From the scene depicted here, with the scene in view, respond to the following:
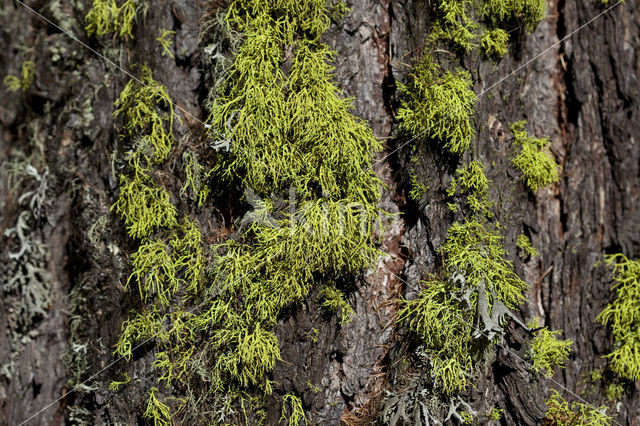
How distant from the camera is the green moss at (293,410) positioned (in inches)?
73.7

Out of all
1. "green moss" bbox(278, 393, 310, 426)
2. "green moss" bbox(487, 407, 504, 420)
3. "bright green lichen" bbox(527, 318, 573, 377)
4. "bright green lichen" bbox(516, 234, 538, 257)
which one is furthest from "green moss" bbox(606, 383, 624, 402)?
"green moss" bbox(278, 393, 310, 426)

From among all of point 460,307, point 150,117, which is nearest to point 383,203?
point 460,307

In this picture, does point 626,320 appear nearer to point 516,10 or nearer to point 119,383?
point 516,10

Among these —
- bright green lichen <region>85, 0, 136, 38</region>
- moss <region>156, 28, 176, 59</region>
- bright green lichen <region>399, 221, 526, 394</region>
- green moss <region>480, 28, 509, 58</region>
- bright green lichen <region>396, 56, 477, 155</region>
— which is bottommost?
bright green lichen <region>399, 221, 526, 394</region>

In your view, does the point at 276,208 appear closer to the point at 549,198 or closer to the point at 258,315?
the point at 258,315

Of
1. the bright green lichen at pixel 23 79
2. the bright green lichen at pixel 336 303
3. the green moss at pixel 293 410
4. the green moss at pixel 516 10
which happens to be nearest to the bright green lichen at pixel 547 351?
the bright green lichen at pixel 336 303

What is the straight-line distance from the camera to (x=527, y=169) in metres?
2.03

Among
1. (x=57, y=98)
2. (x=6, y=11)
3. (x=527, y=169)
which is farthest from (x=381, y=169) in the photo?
(x=6, y=11)

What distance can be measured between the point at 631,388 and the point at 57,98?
126 inches

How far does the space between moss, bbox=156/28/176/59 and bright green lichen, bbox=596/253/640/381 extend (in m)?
2.23

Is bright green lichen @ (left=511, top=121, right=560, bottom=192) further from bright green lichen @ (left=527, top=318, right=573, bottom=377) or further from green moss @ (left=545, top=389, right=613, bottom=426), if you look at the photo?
green moss @ (left=545, top=389, right=613, bottom=426)

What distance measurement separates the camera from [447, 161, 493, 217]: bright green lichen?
1898 mm

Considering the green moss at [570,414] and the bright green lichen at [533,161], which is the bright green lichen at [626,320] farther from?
the bright green lichen at [533,161]

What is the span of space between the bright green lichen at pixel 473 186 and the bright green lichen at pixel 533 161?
248 mm
